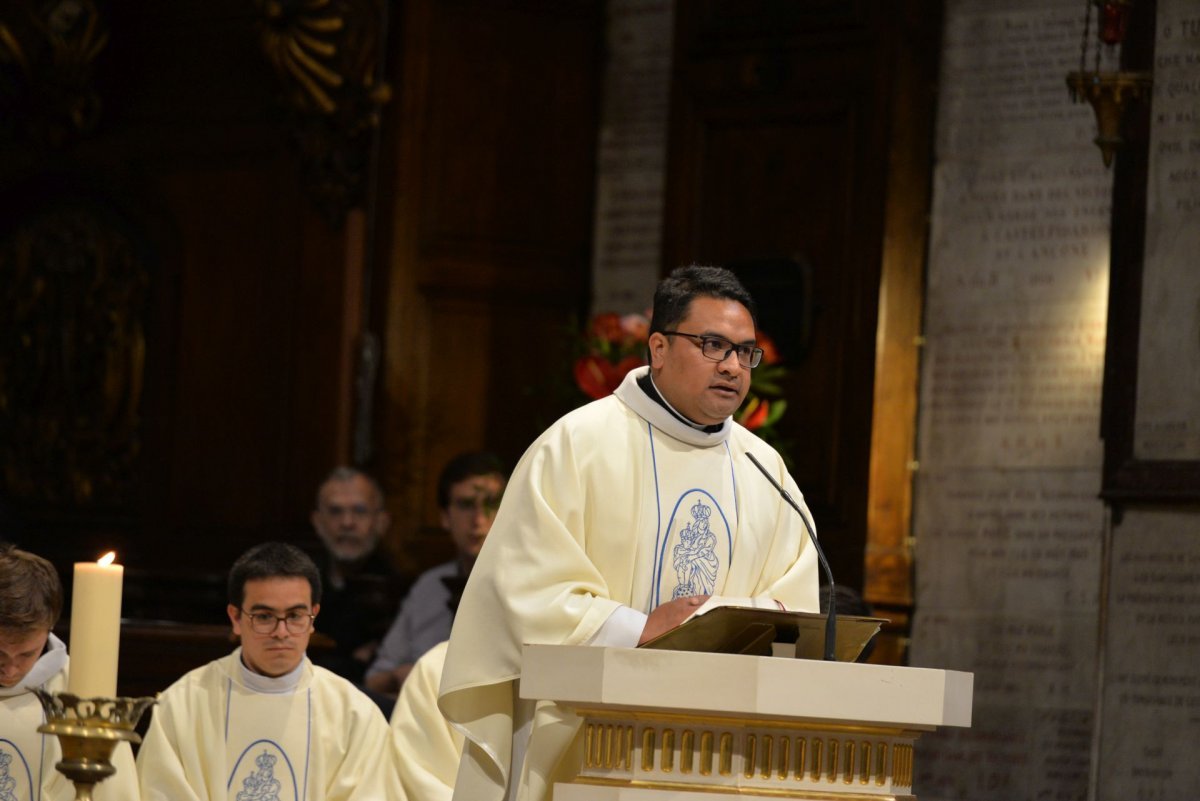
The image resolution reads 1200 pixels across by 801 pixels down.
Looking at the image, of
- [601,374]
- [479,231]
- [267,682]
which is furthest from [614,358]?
[479,231]

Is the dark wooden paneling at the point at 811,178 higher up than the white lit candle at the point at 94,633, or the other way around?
the dark wooden paneling at the point at 811,178

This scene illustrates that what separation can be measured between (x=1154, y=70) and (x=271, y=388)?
414cm

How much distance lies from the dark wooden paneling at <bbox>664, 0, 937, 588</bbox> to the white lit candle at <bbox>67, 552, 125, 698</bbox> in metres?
5.43

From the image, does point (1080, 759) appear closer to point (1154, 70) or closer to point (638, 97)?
point (1154, 70)

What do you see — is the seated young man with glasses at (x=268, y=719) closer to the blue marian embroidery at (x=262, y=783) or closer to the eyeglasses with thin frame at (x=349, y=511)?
the blue marian embroidery at (x=262, y=783)

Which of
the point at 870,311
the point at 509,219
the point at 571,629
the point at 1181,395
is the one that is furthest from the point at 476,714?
the point at 509,219

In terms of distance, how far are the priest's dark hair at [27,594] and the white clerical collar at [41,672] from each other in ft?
0.51

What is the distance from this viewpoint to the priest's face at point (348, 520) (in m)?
8.02

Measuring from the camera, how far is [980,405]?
8.09 m

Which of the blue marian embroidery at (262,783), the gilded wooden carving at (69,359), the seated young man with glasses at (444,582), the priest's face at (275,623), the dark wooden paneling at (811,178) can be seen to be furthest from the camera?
the gilded wooden carving at (69,359)

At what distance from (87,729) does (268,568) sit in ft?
8.24

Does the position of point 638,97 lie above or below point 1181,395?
above

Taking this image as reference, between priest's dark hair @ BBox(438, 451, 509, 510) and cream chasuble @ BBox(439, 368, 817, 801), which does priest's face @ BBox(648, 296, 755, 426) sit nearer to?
cream chasuble @ BBox(439, 368, 817, 801)

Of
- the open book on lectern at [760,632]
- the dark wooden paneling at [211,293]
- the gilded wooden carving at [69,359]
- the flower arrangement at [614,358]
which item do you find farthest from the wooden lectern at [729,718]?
the gilded wooden carving at [69,359]
